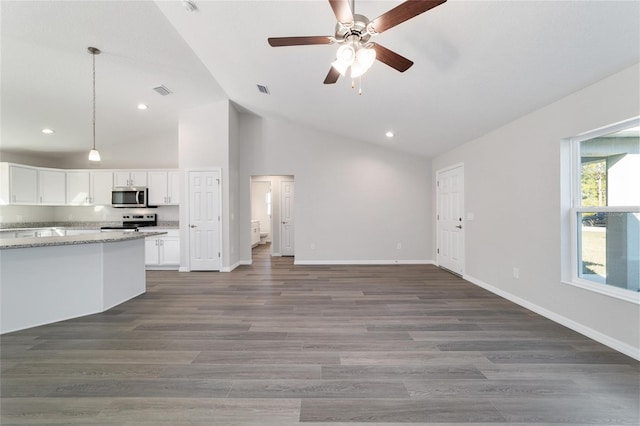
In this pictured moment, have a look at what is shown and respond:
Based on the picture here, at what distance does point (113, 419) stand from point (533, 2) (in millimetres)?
3975

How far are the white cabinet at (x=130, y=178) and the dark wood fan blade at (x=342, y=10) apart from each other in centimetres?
576

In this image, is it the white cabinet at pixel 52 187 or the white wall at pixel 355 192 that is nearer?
the white cabinet at pixel 52 187

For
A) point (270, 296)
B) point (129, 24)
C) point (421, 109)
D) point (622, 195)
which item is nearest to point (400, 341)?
point (270, 296)

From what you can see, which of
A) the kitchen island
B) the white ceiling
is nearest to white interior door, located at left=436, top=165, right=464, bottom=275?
the white ceiling

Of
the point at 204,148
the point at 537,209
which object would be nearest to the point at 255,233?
the point at 204,148

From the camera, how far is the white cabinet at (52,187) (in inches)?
231

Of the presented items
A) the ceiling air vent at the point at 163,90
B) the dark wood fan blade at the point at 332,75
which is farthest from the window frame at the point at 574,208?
the ceiling air vent at the point at 163,90

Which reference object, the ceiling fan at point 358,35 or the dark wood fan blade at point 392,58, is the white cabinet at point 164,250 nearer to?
the ceiling fan at point 358,35

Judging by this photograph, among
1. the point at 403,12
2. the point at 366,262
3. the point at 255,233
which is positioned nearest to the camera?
the point at 403,12

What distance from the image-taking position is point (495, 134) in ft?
13.4

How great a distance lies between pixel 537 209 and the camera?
3287mm

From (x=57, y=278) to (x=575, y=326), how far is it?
18.7 feet

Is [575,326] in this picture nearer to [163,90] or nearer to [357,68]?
[357,68]

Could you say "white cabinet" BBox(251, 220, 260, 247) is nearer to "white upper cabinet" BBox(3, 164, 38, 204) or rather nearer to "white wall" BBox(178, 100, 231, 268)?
"white wall" BBox(178, 100, 231, 268)
